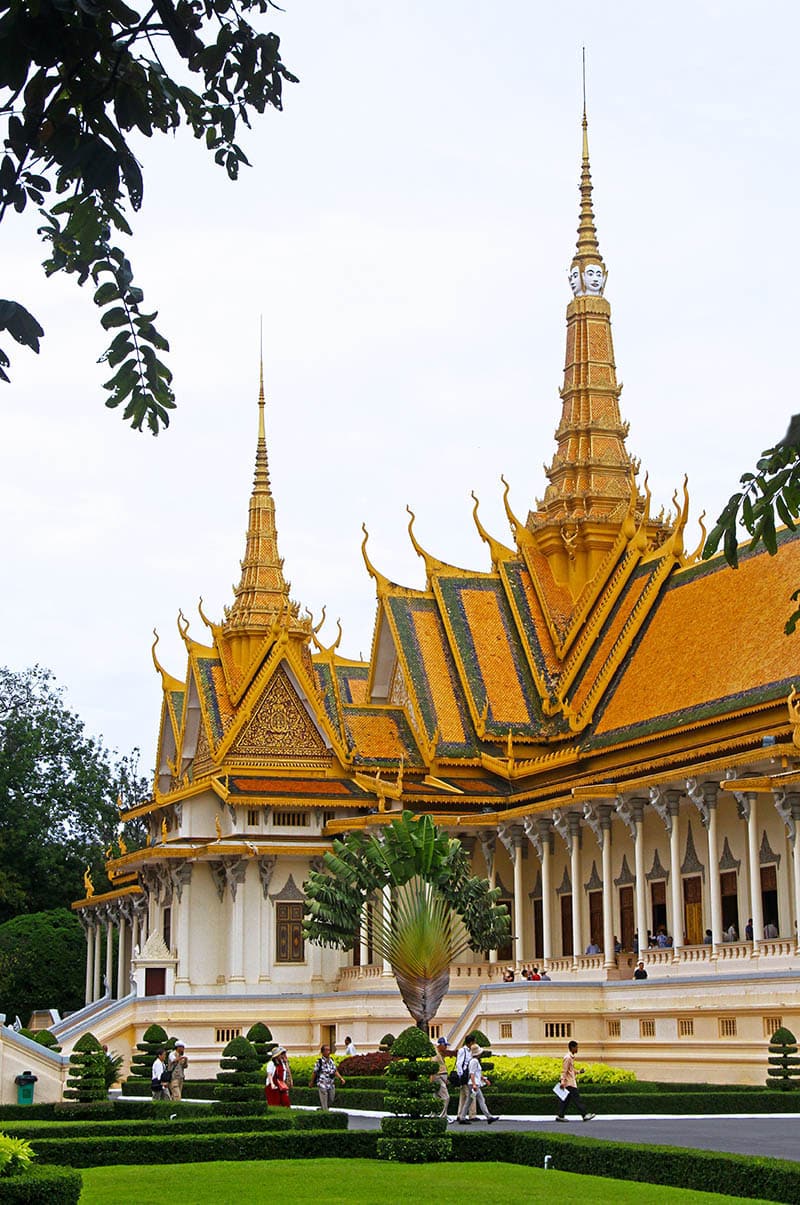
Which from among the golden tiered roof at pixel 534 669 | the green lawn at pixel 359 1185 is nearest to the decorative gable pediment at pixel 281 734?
the golden tiered roof at pixel 534 669

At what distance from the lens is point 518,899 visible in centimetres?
3953

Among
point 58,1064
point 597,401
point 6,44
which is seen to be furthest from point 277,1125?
point 597,401

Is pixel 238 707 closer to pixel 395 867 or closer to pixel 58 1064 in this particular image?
pixel 395 867

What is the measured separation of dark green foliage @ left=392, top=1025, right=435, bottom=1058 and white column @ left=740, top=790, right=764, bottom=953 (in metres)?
11.1

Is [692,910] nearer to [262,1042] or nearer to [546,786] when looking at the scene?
[546,786]

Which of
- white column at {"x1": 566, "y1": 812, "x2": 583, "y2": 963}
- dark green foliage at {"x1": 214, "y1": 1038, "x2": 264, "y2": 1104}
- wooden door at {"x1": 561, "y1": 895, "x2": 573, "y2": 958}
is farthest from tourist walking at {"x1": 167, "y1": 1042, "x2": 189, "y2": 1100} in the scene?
wooden door at {"x1": 561, "y1": 895, "x2": 573, "y2": 958}

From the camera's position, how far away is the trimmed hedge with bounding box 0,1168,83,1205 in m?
10.7

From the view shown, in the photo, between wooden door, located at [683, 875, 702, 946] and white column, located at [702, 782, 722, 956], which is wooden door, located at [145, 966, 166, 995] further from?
white column, located at [702, 782, 722, 956]

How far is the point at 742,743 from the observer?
3041 centimetres

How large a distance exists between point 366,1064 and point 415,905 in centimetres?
302

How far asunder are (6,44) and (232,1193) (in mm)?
10999

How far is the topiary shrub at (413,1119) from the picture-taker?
17.3 metres

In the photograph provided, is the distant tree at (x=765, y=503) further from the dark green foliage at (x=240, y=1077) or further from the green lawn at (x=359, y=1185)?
the dark green foliage at (x=240, y=1077)

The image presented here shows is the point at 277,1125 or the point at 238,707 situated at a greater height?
the point at 238,707
